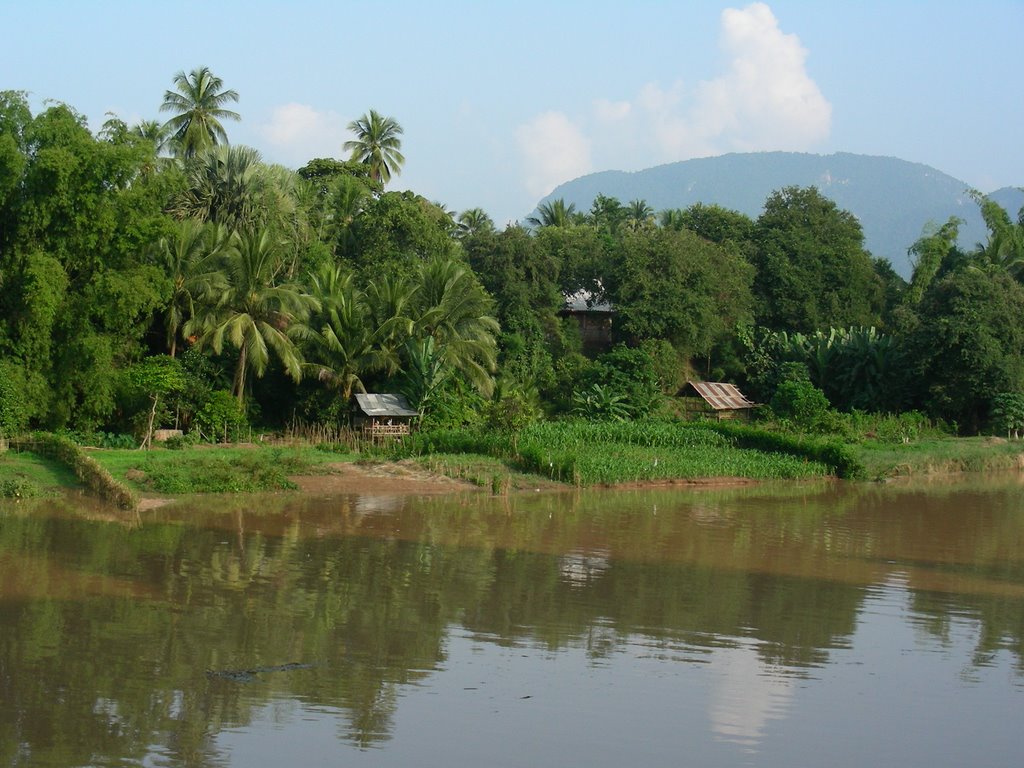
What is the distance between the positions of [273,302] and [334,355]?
6.84ft

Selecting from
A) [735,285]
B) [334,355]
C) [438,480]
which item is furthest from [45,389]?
[735,285]

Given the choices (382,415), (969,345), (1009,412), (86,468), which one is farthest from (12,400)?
(1009,412)

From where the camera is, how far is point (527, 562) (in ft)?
50.5

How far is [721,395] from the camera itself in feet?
118

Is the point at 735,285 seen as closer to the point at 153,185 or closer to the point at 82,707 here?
the point at 153,185

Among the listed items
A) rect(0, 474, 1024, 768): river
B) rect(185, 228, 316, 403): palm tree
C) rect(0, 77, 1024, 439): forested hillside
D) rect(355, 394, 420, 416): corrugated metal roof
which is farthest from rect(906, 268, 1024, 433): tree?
rect(185, 228, 316, 403): palm tree

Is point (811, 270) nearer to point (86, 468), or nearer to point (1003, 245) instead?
point (1003, 245)

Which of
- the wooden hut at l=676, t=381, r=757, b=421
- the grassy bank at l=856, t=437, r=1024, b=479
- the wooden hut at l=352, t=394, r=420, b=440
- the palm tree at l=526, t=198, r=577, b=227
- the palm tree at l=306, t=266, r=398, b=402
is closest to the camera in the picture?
the wooden hut at l=352, t=394, r=420, b=440

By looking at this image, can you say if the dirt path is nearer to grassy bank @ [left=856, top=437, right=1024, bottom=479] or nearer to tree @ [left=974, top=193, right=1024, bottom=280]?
grassy bank @ [left=856, top=437, right=1024, bottom=479]

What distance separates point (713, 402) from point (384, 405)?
12.1 meters

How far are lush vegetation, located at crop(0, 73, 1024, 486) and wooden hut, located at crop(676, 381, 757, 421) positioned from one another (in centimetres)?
71

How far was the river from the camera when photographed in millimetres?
8555

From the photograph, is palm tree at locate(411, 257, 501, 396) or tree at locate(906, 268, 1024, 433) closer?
palm tree at locate(411, 257, 501, 396)

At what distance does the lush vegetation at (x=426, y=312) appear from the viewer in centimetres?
2419
